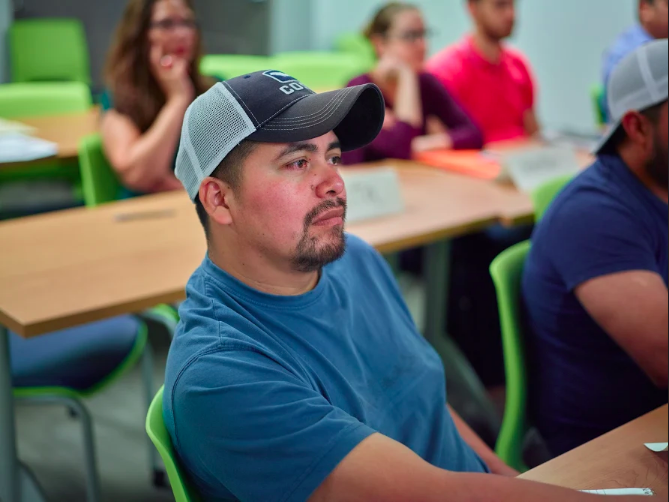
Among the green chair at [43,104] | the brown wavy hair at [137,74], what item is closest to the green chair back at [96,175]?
the brown wavy hair at [137,74]

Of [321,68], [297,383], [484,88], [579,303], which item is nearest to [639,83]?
[579,303]

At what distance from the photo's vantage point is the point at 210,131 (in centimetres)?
101

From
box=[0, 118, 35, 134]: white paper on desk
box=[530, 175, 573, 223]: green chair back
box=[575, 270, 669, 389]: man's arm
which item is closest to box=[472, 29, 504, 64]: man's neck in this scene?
box=[530, 175, 573, 223]: green chair back

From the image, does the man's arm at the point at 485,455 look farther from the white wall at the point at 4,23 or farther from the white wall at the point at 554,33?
the white wall at the point at 554,33

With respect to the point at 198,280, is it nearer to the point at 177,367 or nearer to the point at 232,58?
the point at 177,367

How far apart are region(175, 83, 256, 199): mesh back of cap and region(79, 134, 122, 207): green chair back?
1.47 metres

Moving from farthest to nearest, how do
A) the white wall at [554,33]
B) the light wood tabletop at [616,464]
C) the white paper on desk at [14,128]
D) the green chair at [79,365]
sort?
1. the white wall at [554,33]
2. the white paper on desk at [14,128]
3. the green chair at [79,365]
4. the light wood tabletop at [616,464]

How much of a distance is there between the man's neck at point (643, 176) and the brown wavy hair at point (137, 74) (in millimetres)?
1443

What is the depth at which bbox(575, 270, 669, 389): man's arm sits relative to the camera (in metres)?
1.32

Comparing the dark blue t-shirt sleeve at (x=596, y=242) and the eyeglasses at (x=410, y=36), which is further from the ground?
the eyeglasses at (x=410, y=36)

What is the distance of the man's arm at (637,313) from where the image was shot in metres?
1.32

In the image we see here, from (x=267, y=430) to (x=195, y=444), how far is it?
Result: 0.30 ft

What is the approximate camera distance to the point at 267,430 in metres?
0.88

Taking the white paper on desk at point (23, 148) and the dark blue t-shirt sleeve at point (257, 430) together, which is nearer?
the dark blue t-shirt sleeve at point (257, 430)
